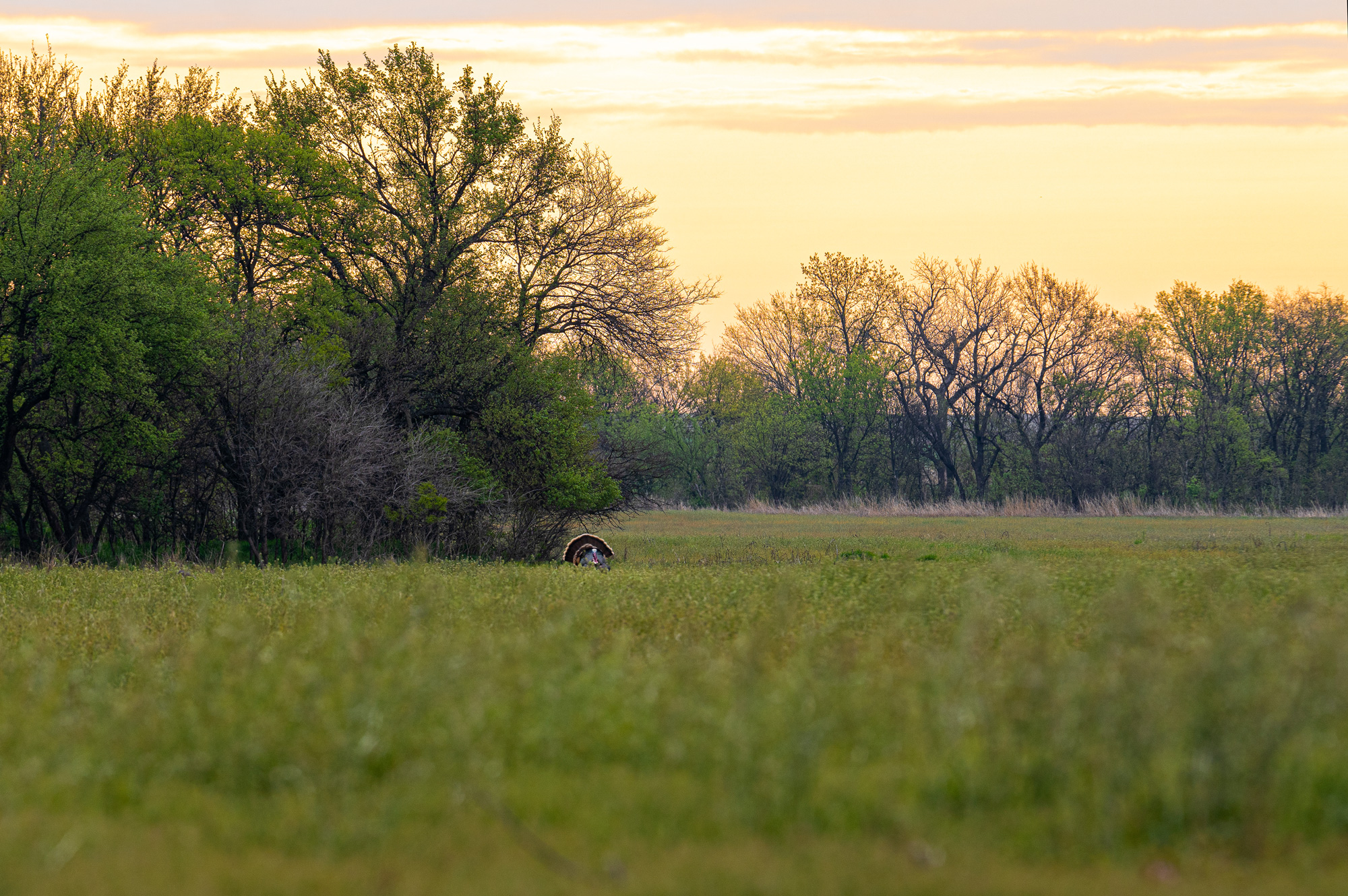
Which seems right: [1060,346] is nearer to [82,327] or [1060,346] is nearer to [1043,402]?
[1043,402]

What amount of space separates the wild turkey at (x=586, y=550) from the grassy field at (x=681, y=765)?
48.2 feet

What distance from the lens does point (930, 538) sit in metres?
39.7

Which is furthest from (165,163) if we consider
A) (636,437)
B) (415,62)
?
(636,437)

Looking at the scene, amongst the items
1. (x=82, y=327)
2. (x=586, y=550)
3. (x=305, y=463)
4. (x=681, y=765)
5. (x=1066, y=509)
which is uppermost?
(x=82, y=327)

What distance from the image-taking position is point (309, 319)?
32719 mm

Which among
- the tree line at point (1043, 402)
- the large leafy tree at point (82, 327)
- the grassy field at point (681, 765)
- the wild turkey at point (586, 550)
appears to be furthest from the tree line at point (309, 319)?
the tree line at point (1043, 402)

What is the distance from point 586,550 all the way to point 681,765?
748 inches

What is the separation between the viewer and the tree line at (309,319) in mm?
26750

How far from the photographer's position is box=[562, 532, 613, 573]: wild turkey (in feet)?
83.8

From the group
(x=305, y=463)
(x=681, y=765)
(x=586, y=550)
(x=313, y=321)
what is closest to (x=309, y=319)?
(x=313, y=321)

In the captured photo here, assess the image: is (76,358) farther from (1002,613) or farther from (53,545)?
(1002,613)

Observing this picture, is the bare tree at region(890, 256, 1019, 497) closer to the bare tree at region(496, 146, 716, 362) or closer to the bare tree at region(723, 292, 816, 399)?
the bare tree at region(723, 292, 816, 399)

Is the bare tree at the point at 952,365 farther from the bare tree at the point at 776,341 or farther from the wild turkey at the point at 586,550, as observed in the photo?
the wild turkey at the point at 586,550

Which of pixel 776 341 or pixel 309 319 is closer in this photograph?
pixel 309 319
